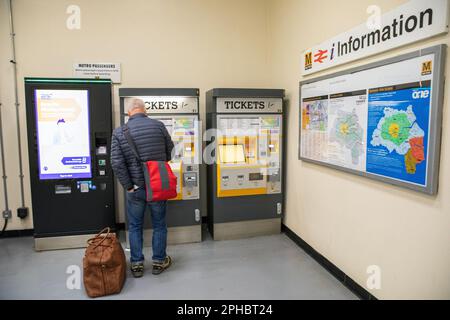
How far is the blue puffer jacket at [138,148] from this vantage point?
9.17 ft

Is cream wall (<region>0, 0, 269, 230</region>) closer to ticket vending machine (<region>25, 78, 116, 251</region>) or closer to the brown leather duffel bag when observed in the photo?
ticket vending machine (<region>25, 78, 116, 251</region>)

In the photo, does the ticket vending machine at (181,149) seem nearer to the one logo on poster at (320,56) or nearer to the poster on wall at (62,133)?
the poster on wall at (62,133)

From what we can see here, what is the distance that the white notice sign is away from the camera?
12.7 feet

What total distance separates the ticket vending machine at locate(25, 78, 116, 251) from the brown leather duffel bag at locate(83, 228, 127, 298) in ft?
3.38

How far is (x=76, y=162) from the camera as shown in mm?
3488

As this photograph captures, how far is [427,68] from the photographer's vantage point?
1.86m

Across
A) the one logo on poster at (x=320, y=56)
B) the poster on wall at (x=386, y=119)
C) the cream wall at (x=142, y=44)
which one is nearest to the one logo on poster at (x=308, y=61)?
the one logo on poster at (x=320, y=56)

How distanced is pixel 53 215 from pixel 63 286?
3.32 feet

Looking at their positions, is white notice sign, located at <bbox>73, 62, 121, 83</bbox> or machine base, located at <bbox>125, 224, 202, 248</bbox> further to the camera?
white notice sign, located at <bbox>73, 62, 121, 83</bbox>

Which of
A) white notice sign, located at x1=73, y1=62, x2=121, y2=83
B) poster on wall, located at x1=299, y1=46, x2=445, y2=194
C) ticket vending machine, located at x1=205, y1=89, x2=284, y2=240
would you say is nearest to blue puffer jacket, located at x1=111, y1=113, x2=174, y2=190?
ticket vending machine, located at x1=205, y1=89, x2=284, y2=240

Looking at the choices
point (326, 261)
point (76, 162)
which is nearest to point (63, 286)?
point (76, 162)

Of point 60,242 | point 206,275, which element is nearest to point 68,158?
point 60,242

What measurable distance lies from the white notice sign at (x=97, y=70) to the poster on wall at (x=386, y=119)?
2486 mm

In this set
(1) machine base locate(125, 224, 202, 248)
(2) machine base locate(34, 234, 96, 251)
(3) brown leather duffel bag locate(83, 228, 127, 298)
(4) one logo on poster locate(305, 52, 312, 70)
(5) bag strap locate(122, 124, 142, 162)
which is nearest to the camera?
(3) brown leather duffel bag locate(83, 228, 127, 298)
